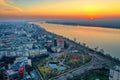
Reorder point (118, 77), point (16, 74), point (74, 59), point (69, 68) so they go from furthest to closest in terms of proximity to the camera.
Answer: point (74, 59)
point (69, 68)
point (16, 74)
point (118, 77)

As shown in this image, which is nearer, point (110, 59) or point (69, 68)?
point (69, 68)

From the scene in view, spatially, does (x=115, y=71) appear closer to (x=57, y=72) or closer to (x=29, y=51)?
(x=57, y=72)

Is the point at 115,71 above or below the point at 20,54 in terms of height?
above

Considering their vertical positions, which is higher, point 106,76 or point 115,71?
point 115,71

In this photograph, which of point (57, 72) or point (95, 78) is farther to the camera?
point (57, 72)

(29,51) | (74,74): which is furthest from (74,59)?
(29,51)

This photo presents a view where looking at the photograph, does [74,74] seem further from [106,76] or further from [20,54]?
[20,54]

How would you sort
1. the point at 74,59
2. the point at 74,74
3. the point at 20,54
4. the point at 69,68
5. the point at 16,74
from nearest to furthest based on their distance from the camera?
the point at 16,74, the point at 74,74, the point at 69,68, the point at 74,59, the point at 20,54

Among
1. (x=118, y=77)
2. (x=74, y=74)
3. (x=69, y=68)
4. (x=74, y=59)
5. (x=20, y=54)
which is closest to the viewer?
(x=118, y=77)

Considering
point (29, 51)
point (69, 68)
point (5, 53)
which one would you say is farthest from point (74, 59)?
point (5, 53)
